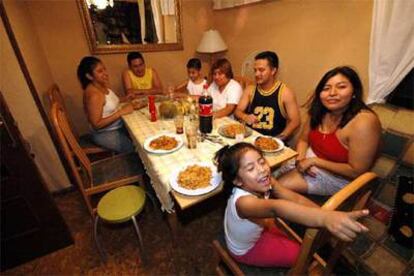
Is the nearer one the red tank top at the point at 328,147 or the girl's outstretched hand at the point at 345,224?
the girl's outstretched hand at the point at 345,224

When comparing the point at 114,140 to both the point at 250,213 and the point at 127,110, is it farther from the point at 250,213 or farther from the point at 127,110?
the point at 250,213

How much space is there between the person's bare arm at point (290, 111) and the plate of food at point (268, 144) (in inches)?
18.1

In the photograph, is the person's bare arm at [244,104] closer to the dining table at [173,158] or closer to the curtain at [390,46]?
the dining table at [173,158]

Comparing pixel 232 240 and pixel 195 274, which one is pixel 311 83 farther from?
pixel 195 274

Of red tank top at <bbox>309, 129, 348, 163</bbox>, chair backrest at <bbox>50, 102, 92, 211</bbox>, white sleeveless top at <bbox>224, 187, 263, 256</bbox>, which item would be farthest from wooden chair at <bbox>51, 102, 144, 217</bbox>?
red tank top at <bbox>309, 129, 348, 163</bbox>

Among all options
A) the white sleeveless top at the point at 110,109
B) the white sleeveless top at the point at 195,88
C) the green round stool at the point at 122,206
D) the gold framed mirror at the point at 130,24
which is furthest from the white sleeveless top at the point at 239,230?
the gold framed mirror at the point at 130,24

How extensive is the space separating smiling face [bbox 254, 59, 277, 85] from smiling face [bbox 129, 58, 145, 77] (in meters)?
1.36

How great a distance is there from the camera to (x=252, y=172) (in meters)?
0.84

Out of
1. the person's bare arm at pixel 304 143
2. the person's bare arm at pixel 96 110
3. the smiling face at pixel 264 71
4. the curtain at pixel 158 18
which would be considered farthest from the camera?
the curtain at pixel 158 18

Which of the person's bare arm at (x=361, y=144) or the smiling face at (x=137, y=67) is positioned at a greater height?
the smiling face at (x=137, y=67)

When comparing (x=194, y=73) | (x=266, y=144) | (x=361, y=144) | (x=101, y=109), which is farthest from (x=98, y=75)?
(x=361, y=144)

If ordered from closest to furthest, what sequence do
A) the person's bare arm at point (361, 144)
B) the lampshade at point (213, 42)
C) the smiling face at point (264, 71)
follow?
1. the person's bare arm at point (361, 144)
2. the smiling face at point (264, 71)
3. the lampshade at point (213, 42)

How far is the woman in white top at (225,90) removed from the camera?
1.90 metres

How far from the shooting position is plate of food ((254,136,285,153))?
1.19 m
